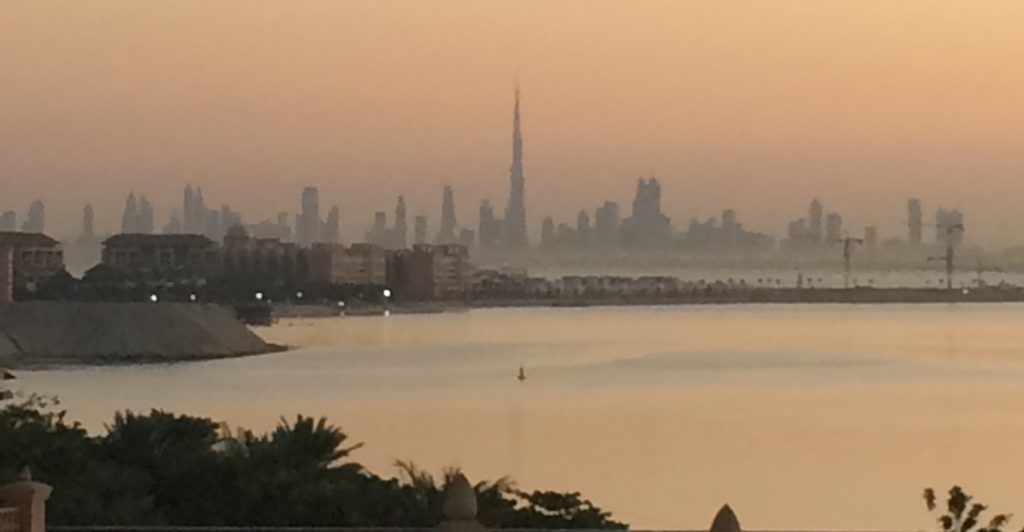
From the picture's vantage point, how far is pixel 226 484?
22.4 feet

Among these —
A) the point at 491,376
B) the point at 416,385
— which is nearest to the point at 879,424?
the point at 416,385

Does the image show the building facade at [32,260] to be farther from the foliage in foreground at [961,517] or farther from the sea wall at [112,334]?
the foliage in foreground at [961,517]

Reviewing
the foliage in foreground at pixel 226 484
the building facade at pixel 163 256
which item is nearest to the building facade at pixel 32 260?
the building facade at pixel 163 256

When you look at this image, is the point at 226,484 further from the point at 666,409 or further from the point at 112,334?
the point at 112,334

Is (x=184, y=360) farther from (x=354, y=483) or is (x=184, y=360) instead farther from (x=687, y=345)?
(x=354, y=483)

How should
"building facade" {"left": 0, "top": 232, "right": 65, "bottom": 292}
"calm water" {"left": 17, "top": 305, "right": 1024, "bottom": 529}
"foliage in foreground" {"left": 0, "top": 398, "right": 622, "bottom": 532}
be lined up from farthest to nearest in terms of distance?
"building facade" {"left": 0, "top": 232, "right": 65, "bottom": 292} → "calm water" {"left": 17, "top": 305, "right": 1024, "bottom": 529} → "foliage in foreground" {"left": 0, "top": 398, "right": 622, "bottom": 532}

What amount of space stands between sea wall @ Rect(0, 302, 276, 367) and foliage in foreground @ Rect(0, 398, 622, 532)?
38330mm

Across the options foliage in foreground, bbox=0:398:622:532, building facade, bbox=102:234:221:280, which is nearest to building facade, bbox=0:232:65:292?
building facade, bbox=102:234:221:280

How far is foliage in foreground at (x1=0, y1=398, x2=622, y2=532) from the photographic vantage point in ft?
21.1

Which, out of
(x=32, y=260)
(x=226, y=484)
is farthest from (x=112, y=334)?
(x=226, y=484)

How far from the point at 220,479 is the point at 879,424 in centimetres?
2015

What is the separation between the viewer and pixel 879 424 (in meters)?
25.9

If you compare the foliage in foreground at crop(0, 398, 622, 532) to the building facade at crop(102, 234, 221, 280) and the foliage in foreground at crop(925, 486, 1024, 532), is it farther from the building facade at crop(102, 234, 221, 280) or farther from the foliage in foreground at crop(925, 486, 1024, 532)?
the building facade at crop(102, 234, 221, 280)

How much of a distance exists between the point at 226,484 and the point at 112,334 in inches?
1628
